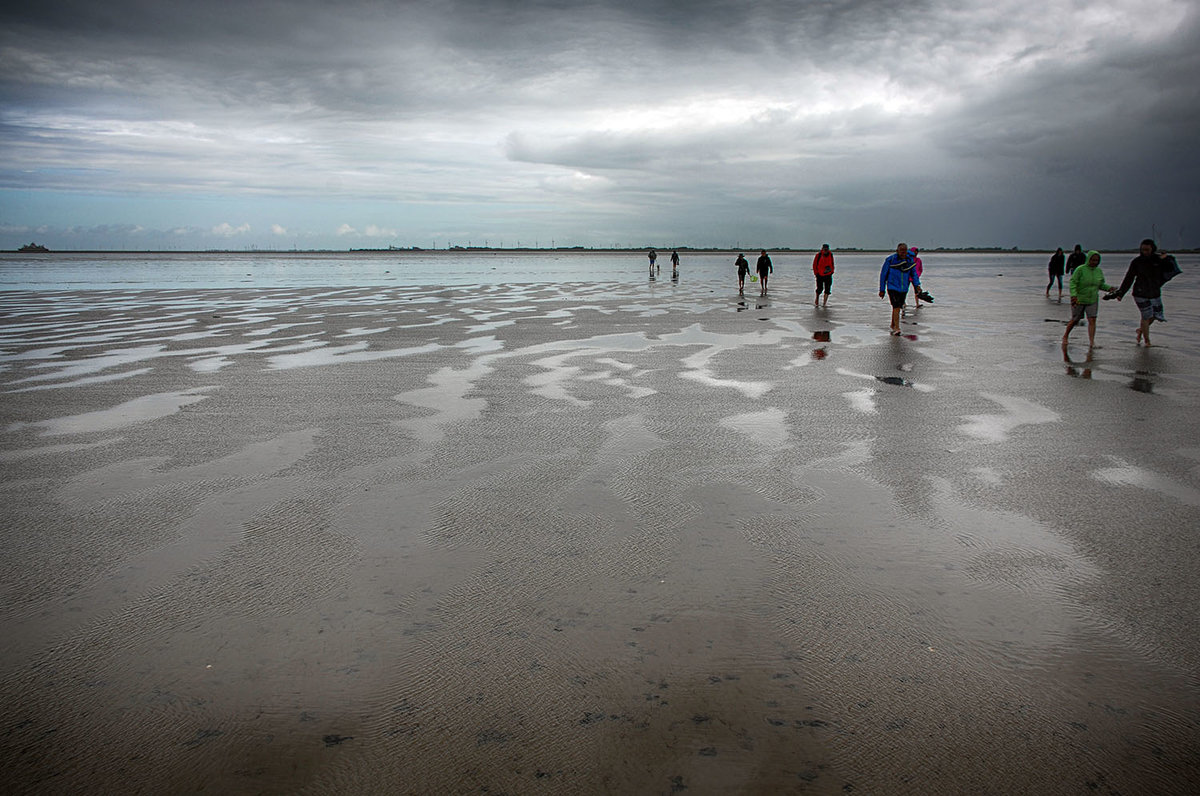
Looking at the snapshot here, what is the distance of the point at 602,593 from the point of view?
3.61 metres

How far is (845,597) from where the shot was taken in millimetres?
3543

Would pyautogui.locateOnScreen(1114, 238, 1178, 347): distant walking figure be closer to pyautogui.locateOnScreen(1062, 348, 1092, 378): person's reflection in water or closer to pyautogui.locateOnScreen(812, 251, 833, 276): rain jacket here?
pyautogui.locateOnScreen(1062, 348, 1092, 378): person's reflection in water

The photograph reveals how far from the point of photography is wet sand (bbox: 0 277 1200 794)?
249 centimetres

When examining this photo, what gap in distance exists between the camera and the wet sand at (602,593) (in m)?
2.49

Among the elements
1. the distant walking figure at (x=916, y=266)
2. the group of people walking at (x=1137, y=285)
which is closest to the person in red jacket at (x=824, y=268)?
the distant walking figure at (x=916, y=266)

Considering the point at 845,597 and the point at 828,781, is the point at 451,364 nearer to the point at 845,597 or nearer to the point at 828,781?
the point at 845,597

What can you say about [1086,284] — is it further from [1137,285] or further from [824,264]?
[824,264]

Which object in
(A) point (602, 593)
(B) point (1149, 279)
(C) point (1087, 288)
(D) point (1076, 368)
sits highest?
(B) point (1149, 279)

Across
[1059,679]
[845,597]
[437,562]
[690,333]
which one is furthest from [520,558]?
[690,333]

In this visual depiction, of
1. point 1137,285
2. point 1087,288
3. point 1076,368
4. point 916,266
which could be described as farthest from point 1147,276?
point 916,266

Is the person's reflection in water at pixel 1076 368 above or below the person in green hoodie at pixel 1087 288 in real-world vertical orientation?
below

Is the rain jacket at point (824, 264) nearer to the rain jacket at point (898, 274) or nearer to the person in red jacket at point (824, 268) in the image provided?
the person in red jacket at point (824, 268)

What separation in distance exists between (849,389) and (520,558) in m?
6.17

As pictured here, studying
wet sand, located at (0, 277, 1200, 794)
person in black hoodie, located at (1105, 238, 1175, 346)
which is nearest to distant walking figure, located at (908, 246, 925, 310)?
person in black hoodie, located at (1105, 238, 1175, 346)
